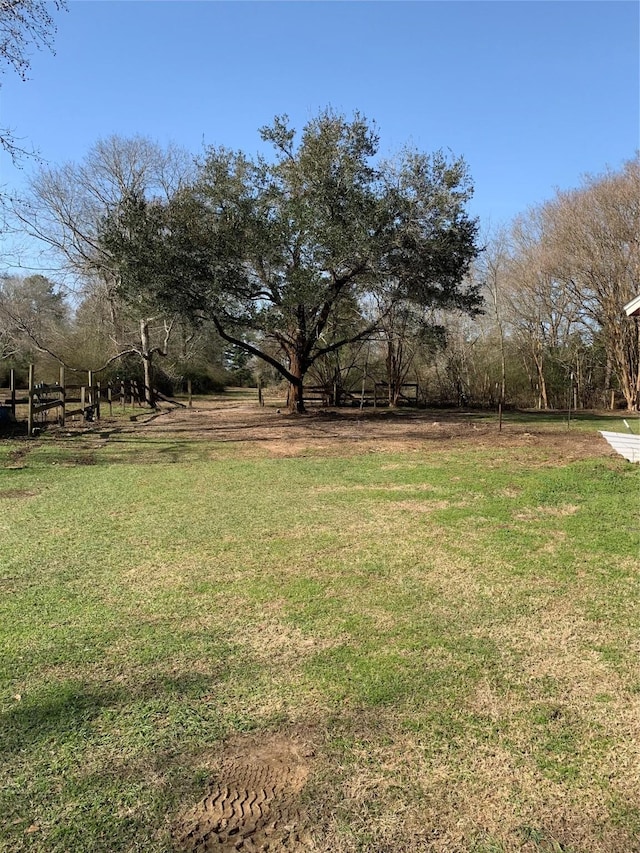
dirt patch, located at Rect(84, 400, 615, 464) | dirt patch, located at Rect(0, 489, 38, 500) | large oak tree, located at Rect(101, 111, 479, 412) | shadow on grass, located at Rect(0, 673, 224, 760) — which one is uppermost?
large oak tree, located at Rect(101, 111, 479, 412)

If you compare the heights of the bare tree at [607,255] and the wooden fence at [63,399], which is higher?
the bare tree at [607,255]

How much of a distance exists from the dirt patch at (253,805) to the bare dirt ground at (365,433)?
7.93m

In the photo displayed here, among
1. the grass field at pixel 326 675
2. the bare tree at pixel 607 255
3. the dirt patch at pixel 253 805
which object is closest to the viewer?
the dirt patch at pixel 253 805

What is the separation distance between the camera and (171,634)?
3086mm

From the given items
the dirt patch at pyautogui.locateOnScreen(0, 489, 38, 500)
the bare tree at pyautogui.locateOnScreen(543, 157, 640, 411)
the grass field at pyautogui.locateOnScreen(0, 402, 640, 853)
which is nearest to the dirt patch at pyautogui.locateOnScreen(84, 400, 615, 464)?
the dirt patch at pyautogui.locateOnScreen(0, 489, 38, 500)

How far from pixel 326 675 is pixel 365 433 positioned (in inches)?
426

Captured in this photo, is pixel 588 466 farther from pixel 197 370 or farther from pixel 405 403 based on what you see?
pixel 197 370

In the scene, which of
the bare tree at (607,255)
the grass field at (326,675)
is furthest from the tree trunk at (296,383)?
the grass field at (326,675)

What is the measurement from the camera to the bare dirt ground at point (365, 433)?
34.8ft

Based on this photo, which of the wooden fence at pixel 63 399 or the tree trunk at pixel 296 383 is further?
the tree trunk at pixel 296 383

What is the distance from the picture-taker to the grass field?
183cm

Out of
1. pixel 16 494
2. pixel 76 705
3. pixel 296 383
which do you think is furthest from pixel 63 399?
pixel 76 705

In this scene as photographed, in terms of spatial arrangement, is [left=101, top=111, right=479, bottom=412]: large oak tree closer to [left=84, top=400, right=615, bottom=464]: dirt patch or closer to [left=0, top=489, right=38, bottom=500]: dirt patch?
[left=84, top=400, right=615, bottom=464]: dirt patch

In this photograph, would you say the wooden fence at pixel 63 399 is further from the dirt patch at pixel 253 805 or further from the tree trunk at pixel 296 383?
the dirt patch at pixel 253 805
